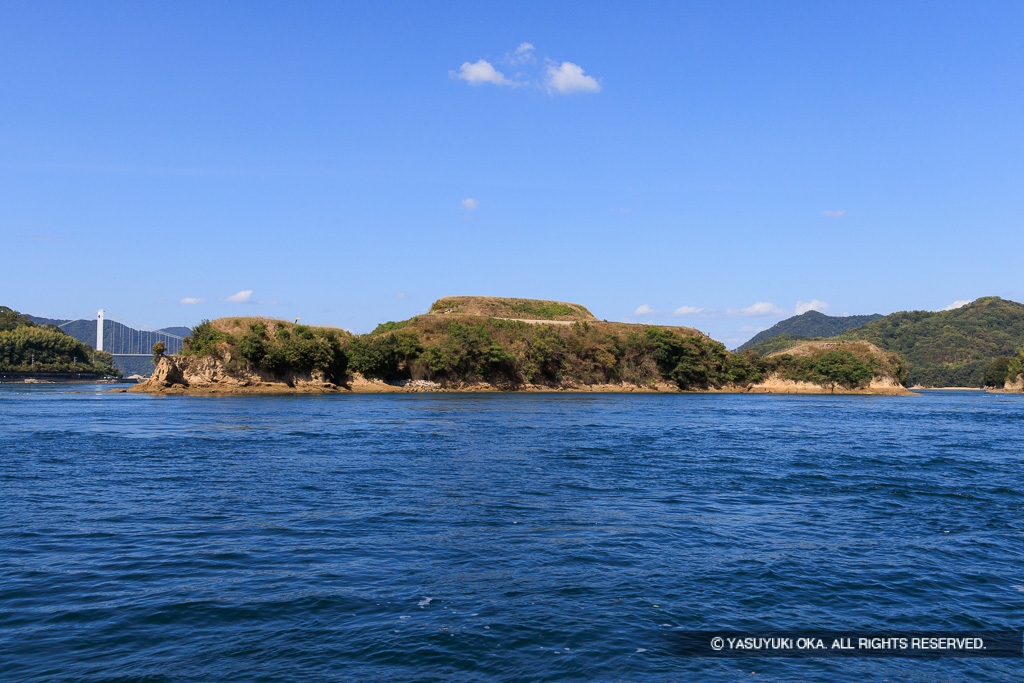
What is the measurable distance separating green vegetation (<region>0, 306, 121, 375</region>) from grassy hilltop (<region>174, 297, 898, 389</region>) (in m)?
81.4

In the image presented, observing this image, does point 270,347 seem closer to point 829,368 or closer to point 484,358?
point 484,358

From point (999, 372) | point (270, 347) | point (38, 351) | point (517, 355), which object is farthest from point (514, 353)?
point (999, 372)

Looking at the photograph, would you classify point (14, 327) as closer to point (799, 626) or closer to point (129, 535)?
point (129, 535)

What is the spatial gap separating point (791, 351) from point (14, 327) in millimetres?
178185

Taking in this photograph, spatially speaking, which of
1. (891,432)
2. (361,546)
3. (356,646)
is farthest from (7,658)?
(891,432)

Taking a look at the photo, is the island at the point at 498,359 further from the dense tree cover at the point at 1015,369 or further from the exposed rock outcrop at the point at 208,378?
the dense tree cover at the point at 1015,369

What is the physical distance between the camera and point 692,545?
470 inches

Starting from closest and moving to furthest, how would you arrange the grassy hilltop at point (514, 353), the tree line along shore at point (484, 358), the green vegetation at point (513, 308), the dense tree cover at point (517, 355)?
the tree line along shore at point (484, 358)
the dense tree cover at point (517, 355)
the grassy hilltop at point (514, 353)
the green vegetation at point (513, 308)

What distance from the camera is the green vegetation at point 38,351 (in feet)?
442

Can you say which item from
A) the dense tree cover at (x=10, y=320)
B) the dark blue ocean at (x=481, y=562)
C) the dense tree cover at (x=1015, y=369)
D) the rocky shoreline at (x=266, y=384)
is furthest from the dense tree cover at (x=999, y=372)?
the dense tree cover at (x=10, y=320)

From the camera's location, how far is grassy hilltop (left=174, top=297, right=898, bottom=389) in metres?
80.6

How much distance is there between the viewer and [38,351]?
140 m

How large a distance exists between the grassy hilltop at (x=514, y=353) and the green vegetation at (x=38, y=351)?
81379 millimetres

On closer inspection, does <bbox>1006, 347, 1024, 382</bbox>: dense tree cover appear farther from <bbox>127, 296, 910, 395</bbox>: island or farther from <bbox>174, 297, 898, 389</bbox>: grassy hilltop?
<bbox>174, 297, 898, 389</bbox>: grassy hilltop
